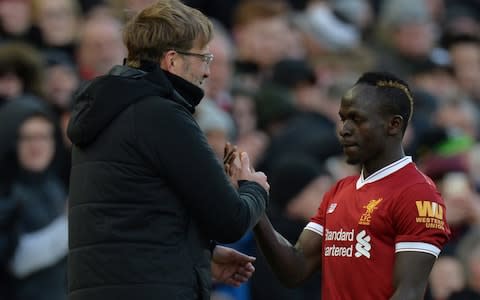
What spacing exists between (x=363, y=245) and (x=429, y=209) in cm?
32

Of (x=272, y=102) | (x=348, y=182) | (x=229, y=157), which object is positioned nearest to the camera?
(x=229, y=157)

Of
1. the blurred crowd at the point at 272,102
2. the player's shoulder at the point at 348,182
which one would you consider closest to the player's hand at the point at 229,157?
the player's shoulder at the point at 348,182

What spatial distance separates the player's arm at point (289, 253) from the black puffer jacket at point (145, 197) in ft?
1.60

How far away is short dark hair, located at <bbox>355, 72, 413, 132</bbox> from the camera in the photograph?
559 cm

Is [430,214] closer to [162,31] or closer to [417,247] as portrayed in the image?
[417,247]

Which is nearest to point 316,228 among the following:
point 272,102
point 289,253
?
point 289,253

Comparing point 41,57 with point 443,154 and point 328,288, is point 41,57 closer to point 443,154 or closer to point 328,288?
point 443,154

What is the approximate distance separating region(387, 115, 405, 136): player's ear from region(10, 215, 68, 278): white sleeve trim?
9.78 feet

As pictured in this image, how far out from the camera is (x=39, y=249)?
7902 mm

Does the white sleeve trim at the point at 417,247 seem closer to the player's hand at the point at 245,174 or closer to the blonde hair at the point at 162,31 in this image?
the player's hand at the point at 245,174

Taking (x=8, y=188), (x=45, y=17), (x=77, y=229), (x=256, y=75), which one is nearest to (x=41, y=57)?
(x=45, y=17)

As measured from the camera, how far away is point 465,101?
12.7 metres

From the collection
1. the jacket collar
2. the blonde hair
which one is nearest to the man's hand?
the jacket collar

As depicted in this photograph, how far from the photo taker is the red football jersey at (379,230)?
5395 millimetres
